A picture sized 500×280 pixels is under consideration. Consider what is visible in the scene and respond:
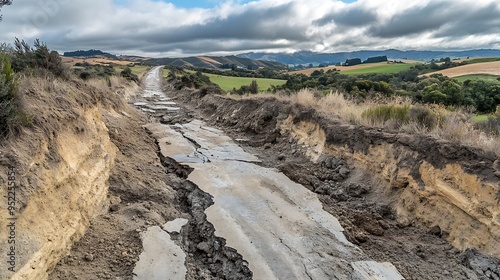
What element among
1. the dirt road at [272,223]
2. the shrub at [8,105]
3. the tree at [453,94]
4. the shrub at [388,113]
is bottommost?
the dirt road at [272,223]

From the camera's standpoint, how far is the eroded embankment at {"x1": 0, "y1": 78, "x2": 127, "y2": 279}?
380 centimetres

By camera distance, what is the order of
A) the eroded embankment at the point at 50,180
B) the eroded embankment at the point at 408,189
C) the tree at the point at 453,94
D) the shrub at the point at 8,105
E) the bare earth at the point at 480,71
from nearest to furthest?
1. the eroded embankment at the point at 50,180
2. the shrub at the point at 8,105
3. the eroded embankment at the point at 408,189
4. the tree at the point at 453,94
5. the bare earth at the point at 480,71

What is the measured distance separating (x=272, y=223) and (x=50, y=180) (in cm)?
352

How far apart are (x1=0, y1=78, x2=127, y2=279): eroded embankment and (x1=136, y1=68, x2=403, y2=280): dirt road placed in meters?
2.15

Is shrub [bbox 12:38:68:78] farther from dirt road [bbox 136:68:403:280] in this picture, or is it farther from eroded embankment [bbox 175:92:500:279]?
eroded embankment [bbox 175:92:500:279]

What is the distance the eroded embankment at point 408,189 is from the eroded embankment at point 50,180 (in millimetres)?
4355

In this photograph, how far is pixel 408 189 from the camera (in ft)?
21.8

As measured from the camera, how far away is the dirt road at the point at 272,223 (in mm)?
4871

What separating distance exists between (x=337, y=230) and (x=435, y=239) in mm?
1549

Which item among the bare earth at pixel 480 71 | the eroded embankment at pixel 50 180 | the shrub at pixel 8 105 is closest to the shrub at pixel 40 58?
the eroded embankment at pixel 50 180

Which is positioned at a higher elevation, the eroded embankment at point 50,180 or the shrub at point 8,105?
the shrub at point 8,105

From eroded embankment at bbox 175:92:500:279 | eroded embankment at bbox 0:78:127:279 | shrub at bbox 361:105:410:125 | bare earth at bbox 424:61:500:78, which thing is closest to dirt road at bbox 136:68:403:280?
eroded embankment at bbox 175:92:500:279

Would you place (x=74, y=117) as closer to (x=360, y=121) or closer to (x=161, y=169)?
(x=161, y=169)

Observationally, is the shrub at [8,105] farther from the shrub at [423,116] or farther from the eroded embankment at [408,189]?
the shrub at [423,116]
